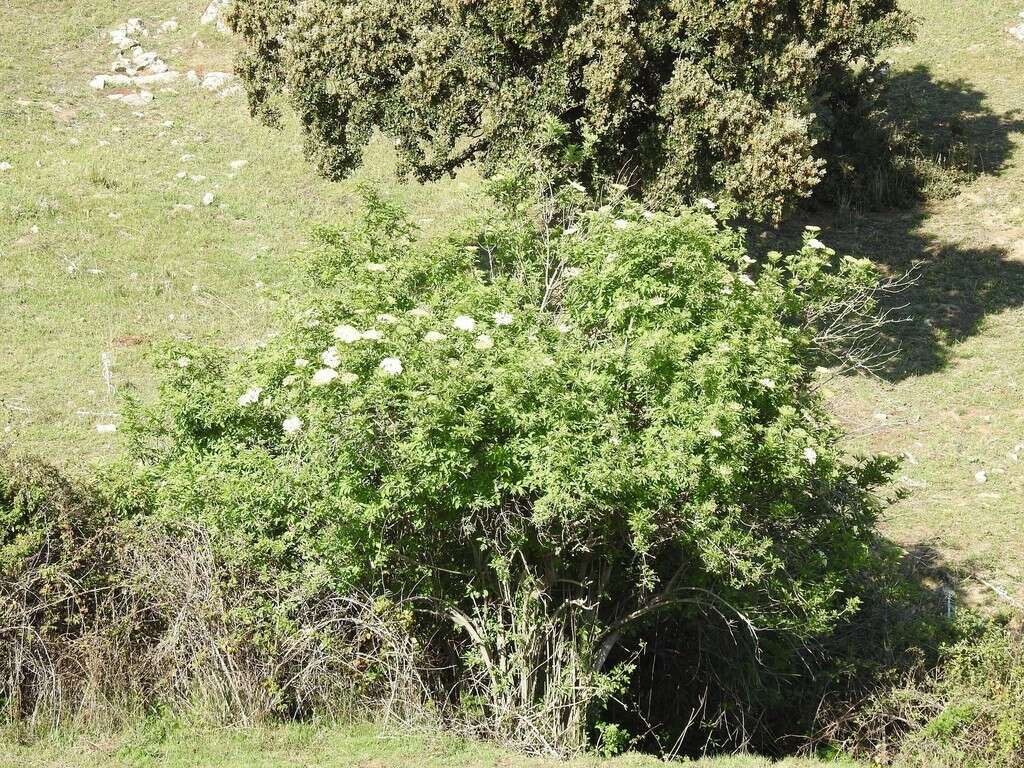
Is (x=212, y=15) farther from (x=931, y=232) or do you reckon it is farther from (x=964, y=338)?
(x=964, y=338)

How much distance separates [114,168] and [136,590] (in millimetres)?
13491

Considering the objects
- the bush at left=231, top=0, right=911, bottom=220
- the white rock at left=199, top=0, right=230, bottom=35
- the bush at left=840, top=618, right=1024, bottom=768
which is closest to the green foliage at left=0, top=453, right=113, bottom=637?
the bush at left=840, top=618, right=1024, bottom=768

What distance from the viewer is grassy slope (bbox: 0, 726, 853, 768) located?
21.8 ft

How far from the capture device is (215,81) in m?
23.1

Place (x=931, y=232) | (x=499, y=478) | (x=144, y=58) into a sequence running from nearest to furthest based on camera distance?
(x=499, y=478) → (x=931, y=232) → (x=144, y=58)

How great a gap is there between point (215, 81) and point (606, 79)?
13394mm

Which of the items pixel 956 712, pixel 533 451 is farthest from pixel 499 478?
pixel 956 712

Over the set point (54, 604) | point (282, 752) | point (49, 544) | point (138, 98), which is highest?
point (138, 98)

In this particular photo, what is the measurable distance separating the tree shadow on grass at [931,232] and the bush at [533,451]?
761 cm

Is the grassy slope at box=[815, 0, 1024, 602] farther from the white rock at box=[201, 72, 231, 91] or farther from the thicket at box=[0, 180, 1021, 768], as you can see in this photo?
the white rock at box=[201, 72, 231, 91]

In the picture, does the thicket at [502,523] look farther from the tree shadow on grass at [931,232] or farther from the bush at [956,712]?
the tree shadow on grass at [931,232]

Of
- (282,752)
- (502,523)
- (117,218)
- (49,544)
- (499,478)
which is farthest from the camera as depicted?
(117,218)

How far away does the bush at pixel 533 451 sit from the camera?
623 centimetres

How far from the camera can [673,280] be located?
7.07 metres
